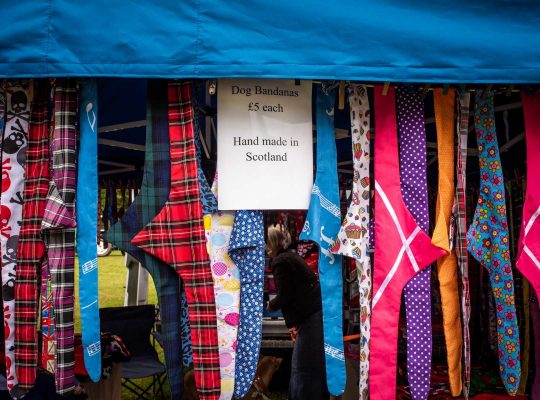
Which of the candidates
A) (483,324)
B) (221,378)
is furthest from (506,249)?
(483,324)

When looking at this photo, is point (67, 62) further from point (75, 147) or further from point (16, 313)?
point (16, 313)

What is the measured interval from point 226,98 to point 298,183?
0.40 m

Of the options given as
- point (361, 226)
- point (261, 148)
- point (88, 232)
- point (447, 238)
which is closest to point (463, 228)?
point (447, 238)

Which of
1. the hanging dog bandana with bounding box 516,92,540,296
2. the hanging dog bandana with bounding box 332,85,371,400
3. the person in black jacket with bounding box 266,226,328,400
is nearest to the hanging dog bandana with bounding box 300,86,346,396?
the hanging dog bandana with bounding box 332,85,371,400

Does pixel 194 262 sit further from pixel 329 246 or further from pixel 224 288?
pixel 329 246

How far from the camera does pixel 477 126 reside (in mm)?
1844

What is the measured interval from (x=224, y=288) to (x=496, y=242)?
987 mm

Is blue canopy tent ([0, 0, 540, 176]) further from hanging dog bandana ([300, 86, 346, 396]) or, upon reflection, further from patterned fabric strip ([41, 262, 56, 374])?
patterned fabric strip ([41, 262, 56, 374])

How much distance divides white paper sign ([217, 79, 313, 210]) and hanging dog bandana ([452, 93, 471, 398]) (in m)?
0.54

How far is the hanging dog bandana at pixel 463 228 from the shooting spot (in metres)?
1.70

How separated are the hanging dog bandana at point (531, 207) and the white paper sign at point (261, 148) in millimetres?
781

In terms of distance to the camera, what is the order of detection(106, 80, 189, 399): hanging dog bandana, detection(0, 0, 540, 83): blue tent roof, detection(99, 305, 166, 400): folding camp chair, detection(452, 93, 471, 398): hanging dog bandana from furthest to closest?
1. detection(99, 305, 166, 400): folding camp chair
2. detection(452, 93, 471, 398): hanging dog bandana
3. detection(106, 80, 189, 399): hanging dog bandana
4. detection(0, 0, 540, 83): blue tent roof

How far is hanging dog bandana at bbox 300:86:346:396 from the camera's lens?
66.1 inches

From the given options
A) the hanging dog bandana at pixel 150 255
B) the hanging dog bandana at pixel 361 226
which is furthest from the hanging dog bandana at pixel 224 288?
the hanging dog bandana at pixel 361 226
